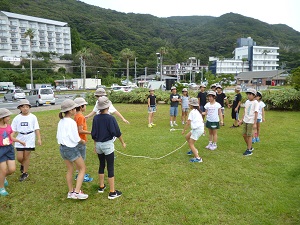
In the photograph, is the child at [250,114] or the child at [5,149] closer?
the child at [5,149]

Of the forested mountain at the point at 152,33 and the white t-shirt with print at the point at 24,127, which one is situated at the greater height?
the forested mountain at the point at 152,33

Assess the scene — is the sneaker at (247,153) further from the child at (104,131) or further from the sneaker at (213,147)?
the child at (104,131)

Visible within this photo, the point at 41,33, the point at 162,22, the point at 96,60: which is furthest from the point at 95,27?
the point at 162,22

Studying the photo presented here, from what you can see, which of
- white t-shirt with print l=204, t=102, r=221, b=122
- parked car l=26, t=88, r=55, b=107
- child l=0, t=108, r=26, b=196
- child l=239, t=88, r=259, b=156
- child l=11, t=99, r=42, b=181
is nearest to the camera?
child l=0, t=108, r=26, b=196

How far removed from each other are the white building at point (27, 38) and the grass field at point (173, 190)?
71278 mm

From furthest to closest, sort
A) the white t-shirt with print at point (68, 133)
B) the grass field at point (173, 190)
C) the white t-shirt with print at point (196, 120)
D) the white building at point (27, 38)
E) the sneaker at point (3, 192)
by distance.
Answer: the white building at point (27, 38)
the white t-shirt with print at point (196, 120)
the sneaker at point (3, 192)
the white t-shirt with print at point (68, 133)
the grass field at point (173, 190)

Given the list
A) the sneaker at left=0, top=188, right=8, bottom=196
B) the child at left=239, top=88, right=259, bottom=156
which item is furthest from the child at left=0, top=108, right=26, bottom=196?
the child at left=239, top=88, right=259, bottom=156

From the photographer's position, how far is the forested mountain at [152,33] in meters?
98.2

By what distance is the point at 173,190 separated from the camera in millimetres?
4410

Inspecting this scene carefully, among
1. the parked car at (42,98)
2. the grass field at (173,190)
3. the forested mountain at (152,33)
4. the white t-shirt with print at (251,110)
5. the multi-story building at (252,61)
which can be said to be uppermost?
the forested mountain at (152,33)

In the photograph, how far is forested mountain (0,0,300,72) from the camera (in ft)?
322

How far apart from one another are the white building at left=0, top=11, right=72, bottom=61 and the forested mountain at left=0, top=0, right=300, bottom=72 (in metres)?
5.23

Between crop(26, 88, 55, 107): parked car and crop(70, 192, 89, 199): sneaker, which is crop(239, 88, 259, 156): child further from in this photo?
crop(26, 88, 55, 107): parked car

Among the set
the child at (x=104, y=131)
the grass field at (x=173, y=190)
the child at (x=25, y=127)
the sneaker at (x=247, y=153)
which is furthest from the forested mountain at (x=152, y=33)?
the child at (x=104, y=131)
